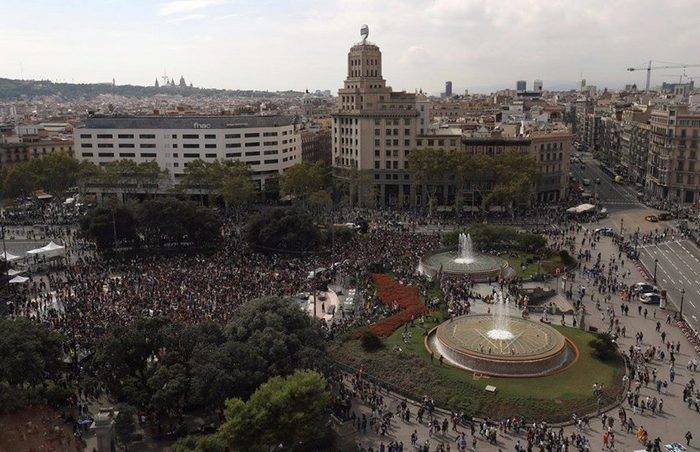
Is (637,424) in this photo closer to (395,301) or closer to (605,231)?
(395,301)

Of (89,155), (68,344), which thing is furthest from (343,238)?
(89,155)

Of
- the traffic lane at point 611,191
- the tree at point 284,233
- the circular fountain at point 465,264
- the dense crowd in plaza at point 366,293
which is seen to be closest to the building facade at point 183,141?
the dense crowd in plaza at point 366,293

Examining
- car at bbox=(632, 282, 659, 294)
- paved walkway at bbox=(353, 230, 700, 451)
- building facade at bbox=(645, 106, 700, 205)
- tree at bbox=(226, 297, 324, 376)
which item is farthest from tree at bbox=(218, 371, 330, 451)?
building facade at bbox=(645, 106, 700, 205)

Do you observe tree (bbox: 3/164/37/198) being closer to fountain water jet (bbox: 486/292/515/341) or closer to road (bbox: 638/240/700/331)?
fountain water jet (bbox: 486/292/515/341)

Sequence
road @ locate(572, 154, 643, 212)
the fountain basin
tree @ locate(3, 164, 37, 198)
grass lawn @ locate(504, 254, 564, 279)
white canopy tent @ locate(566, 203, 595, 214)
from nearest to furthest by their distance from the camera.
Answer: the fountain basin, grass lawn @ locate(504, 254, 564, 279), white canopy tent @ locate(566, 203, 595, 214), tree @ locate(3, 164, 37, 198), road @ locate(572, 154, 643, 212)

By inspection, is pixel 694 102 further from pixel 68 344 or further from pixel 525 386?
pixel 68 344

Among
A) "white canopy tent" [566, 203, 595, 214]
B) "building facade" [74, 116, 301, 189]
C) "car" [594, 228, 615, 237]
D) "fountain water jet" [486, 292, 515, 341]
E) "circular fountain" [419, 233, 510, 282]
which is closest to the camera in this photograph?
"fountain water jet" [486, 292, 515, 341]

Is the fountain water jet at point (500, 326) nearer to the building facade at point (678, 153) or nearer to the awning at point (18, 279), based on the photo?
the awning at point (18, 279)
